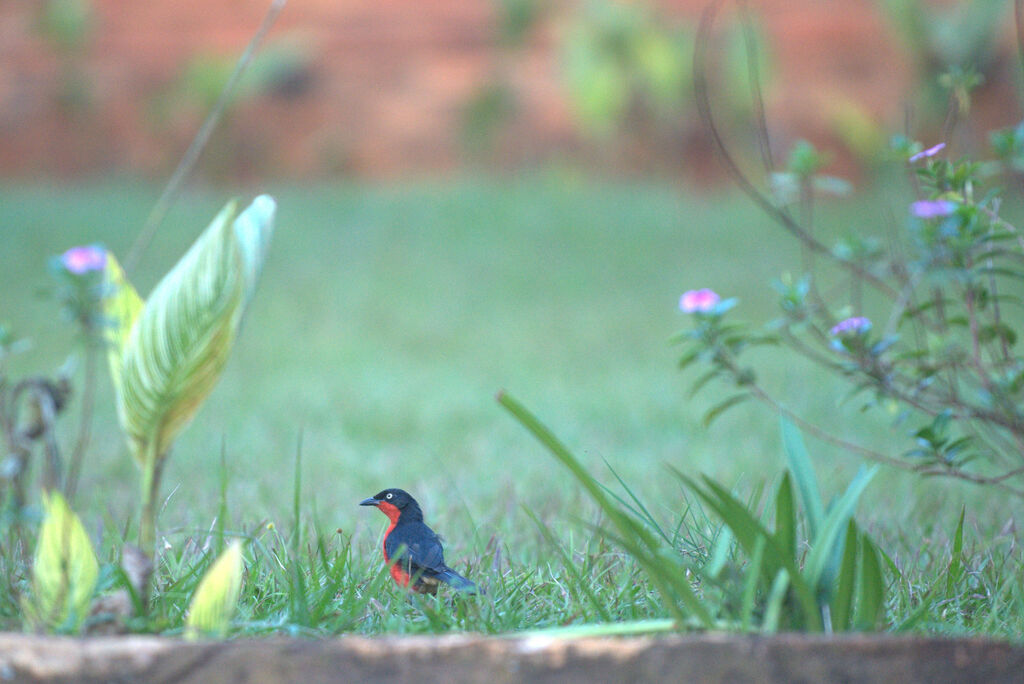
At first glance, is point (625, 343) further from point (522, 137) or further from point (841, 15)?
point (841, 15)

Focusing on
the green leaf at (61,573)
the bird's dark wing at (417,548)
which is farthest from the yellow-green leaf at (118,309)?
the bird's dark wing at (417,548)

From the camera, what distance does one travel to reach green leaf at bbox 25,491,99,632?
4.13ft

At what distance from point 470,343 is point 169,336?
447 centimetres

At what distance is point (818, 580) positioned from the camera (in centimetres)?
135

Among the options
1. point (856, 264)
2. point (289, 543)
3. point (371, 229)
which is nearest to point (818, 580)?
point (856, 264)

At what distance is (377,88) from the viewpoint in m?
13.9

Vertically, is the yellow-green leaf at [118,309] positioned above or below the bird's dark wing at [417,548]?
above

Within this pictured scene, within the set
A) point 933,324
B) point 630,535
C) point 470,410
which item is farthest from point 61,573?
point 470,410

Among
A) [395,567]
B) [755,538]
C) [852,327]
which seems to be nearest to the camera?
[755,538]

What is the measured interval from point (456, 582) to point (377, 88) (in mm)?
13023

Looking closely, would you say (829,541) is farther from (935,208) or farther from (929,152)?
(929,152)

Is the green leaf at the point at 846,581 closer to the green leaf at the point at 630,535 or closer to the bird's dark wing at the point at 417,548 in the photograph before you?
the green leaf at the point at 630,535

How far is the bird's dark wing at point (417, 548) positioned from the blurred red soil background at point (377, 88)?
35.1 feet

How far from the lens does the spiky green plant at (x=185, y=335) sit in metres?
1.28
